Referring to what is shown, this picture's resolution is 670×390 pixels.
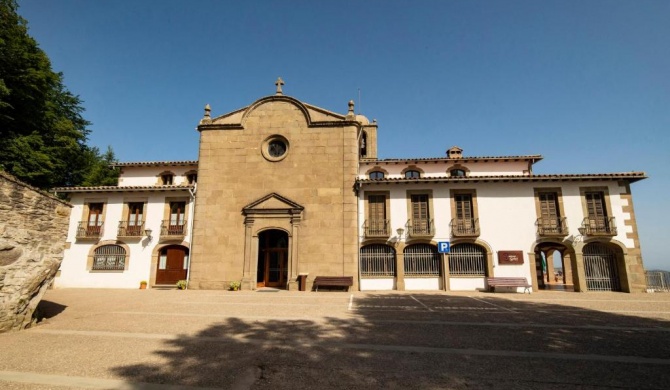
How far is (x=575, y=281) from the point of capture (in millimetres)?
18422

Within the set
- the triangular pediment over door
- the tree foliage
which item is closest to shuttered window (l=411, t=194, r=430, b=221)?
the triangular pediment over door

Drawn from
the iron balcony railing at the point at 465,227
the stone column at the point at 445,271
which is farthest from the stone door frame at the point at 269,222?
the iron balcony railing at the point at 465,227

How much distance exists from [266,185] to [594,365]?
1721 centimetres

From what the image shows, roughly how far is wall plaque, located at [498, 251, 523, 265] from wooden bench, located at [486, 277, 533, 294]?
3.01 feet

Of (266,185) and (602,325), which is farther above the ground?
(266,185)

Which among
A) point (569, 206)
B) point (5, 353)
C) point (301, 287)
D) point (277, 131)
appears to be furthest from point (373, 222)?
point (5, 353)

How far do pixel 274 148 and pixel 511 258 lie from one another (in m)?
15.3

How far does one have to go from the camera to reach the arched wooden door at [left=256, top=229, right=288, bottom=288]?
1970cm

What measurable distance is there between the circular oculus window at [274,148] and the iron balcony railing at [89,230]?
11432 millimetres

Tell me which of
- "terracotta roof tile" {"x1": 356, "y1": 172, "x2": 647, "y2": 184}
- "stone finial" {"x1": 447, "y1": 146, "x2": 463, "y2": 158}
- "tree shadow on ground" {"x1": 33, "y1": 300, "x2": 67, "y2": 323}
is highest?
"stone finial" {"x1": 447, "y1": 146, "x2": 463, "y2": 158}

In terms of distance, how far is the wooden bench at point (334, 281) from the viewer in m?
18.0

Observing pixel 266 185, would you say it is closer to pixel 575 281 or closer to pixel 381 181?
pixel 381 181

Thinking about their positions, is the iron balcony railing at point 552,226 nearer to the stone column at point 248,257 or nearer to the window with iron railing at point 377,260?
the window with iron railing at point 377,260

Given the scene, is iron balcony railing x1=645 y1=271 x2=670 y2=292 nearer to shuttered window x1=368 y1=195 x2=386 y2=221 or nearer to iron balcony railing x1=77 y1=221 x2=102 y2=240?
shuttered window x1=368 y1=195 x2=386 y2=221
